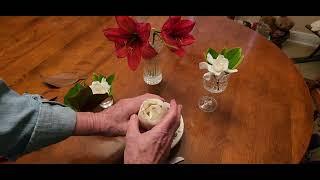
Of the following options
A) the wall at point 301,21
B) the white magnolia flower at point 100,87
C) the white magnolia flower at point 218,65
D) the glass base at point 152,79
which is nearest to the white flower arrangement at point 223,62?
the white magnolia flower at point 218,65

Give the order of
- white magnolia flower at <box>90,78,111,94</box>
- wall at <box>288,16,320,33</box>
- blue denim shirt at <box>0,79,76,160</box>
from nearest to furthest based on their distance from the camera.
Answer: blue denim shirt at <box>0,79,76,160</box> → white magnolia flower at <box>90,78,111,94</box> → wall at <box>288,16,320,33</box>

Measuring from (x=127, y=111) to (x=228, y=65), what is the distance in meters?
0.38

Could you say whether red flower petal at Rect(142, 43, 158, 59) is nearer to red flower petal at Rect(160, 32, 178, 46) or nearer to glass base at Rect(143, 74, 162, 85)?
red flower petal at Rect(160, 32, 178, 46)

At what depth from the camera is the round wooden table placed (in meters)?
1.01

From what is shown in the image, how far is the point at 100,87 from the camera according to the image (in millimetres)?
1124

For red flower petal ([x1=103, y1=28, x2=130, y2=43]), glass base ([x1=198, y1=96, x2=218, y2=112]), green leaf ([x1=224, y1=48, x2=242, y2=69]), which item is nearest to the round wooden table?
glass base ([x1=198, y1=96, x2=218, y2=112])

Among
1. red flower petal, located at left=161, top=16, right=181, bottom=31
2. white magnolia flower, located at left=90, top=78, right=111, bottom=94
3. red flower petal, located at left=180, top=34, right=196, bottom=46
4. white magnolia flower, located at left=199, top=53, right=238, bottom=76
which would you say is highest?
red flower petal, located at left=161, top=16, right=181, bottom=31

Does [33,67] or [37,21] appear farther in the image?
[37,21]

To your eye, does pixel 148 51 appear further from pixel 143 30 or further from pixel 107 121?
pixel 107 121

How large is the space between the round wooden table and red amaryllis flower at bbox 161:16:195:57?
0.23m

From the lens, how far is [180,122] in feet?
3.49
